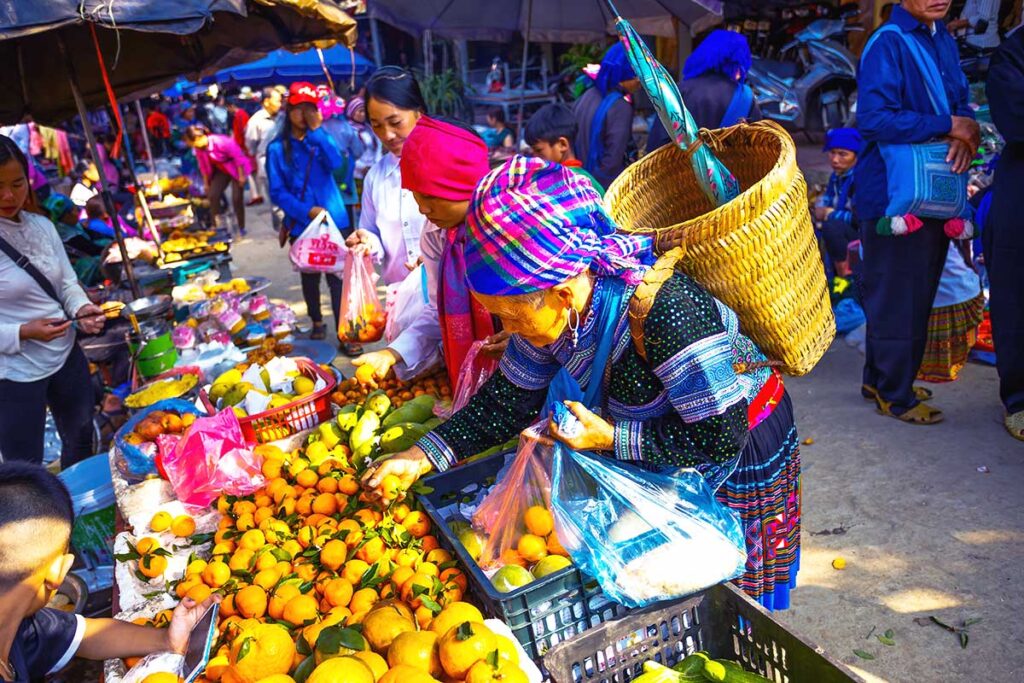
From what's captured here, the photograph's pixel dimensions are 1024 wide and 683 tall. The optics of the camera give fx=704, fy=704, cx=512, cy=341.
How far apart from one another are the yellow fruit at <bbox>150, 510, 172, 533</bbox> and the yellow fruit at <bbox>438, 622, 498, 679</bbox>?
4.45ft

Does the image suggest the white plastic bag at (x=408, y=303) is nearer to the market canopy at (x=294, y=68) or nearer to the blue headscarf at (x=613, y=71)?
the blue headscarf at (x=613, y=71)

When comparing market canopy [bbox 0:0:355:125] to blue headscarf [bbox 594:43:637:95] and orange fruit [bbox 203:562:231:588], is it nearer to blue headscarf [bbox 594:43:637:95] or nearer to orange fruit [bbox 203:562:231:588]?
blue headscarf [bbox 594:43:637:95]

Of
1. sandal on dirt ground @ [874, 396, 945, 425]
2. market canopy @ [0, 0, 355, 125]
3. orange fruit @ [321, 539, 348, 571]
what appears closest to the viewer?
orange fruit @ [321, 539, 348, 571]

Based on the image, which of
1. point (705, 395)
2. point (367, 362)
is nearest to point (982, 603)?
point (705, 395)

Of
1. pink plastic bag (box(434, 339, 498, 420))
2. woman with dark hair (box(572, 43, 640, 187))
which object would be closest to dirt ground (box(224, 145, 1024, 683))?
pink plastic bag (box(434, 339, 498, 420))

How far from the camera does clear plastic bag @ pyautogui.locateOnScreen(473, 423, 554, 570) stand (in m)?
1.86

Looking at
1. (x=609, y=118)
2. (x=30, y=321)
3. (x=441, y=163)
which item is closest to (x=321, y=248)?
(x=30, y=321)

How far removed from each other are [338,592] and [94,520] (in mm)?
1873

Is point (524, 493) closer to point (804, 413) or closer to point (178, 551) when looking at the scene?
point (178, 551)

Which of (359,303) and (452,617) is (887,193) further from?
(452,617)

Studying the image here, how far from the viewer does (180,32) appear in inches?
120

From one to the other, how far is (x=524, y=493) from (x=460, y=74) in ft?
56.9

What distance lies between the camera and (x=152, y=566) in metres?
2.16

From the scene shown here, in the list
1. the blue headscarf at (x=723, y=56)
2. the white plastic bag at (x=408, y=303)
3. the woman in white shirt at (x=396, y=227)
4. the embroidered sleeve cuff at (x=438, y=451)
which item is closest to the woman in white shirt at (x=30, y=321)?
the woman in white shirt at (x=396, y=227)
